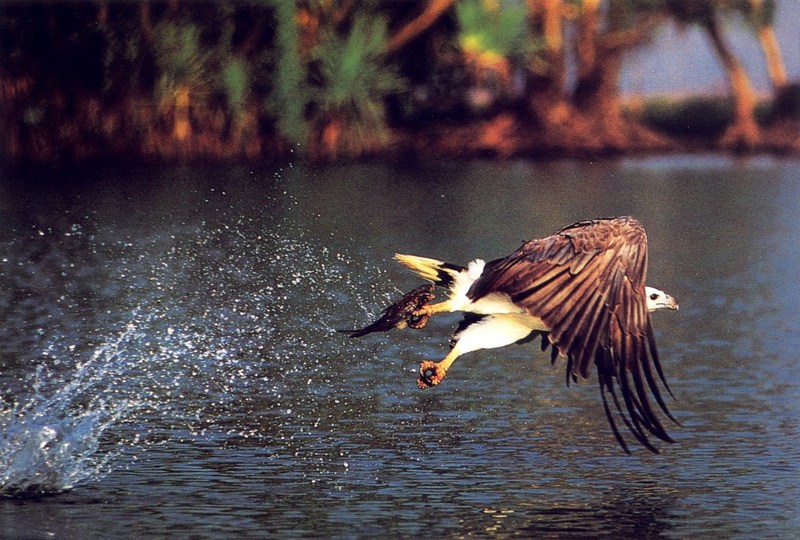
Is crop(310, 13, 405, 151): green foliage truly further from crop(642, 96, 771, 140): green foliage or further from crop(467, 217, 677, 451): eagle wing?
crop(467, 217, 677, 451): eagle wing

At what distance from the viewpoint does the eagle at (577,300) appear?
397 inches

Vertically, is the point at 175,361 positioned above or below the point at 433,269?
below

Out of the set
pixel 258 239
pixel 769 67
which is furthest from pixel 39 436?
pixel 769 67

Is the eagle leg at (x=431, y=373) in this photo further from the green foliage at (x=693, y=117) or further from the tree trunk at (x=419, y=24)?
the green foliage at (x=693, y=117)

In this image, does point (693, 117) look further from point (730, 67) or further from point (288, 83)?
point (288, 83)

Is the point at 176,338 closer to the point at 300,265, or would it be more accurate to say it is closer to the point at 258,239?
the point at 300,265

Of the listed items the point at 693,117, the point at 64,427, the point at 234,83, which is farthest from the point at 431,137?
the point at 64,427

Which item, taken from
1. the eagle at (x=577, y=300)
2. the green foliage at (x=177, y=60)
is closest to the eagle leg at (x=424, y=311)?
the eagle at (x=577, y=300)

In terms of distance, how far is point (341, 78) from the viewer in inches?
1715

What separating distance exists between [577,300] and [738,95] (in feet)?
142

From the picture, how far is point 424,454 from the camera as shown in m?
12.1

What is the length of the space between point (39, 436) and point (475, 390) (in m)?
4.21

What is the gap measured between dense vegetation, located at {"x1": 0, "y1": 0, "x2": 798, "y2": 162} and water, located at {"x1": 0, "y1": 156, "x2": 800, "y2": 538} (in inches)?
527

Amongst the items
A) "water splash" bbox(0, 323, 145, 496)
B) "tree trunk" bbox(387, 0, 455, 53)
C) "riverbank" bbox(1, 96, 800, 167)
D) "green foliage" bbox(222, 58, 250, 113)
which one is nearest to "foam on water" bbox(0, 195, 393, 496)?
"water splash" bbox(0, 323, 145, 496)
